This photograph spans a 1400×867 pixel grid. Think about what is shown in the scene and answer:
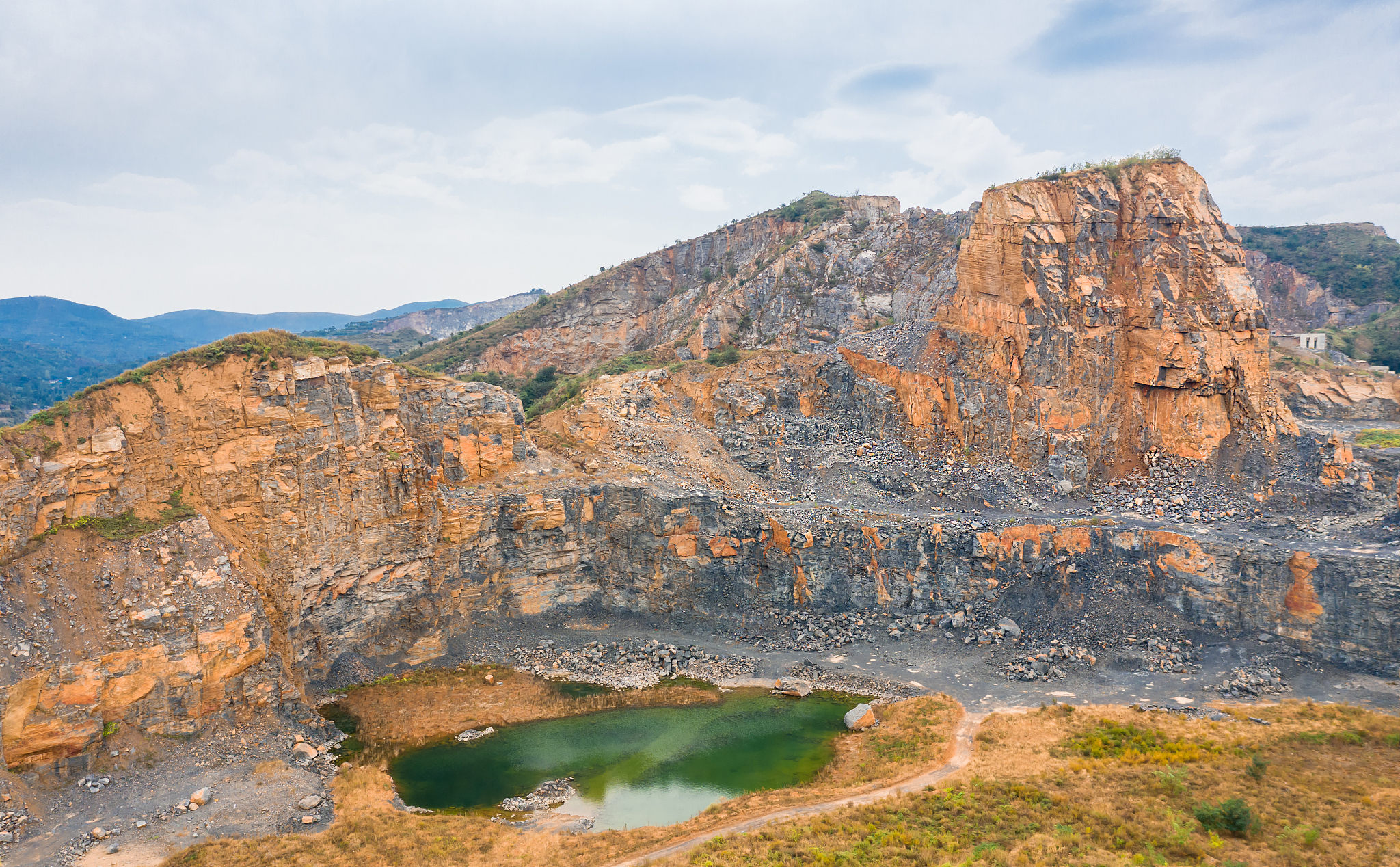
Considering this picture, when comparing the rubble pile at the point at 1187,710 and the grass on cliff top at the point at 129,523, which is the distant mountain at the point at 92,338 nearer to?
the grass on cliff top at the point at 129,523

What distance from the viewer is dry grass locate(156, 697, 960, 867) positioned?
53.6 feet

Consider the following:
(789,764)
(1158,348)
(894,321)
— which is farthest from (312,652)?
(1158,348)

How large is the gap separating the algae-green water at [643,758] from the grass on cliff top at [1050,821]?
1.28 metres

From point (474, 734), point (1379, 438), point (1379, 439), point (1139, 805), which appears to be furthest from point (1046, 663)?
point (1379, 438)

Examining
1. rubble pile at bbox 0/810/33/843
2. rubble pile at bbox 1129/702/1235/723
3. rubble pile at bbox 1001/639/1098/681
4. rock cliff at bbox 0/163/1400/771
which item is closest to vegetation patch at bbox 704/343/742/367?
rock cliff at bbox 0/163/1400/771

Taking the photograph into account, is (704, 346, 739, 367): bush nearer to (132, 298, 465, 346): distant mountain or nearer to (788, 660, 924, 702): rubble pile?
(788, 660, 924, 702): rubble pile

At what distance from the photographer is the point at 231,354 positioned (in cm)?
2355

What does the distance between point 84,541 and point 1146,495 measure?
39.9 m

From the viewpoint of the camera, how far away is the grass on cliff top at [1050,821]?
14.4 meters

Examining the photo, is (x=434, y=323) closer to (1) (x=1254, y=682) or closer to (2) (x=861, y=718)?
(2) (x=861, y=718)

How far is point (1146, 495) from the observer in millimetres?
29797

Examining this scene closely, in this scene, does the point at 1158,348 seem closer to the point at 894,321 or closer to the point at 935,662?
the point at 894,321

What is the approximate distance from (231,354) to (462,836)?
17880 mm

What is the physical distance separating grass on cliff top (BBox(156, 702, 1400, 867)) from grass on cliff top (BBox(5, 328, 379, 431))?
14167mm
